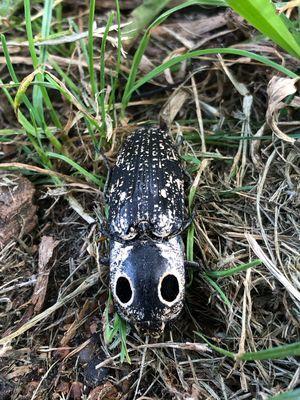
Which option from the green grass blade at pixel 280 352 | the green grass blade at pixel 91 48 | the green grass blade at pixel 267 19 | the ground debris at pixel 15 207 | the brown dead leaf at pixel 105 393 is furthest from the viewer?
the ground debris at pixel 15 207

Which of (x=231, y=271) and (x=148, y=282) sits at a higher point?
(x=231, y=271)

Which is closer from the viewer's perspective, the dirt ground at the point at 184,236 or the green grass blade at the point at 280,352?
the green grass blade at the point at 280,352

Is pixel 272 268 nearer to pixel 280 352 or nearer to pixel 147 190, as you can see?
pixel 280 352

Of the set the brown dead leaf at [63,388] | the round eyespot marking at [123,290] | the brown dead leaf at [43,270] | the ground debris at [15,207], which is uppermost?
the round eyespot marking at [123,290]

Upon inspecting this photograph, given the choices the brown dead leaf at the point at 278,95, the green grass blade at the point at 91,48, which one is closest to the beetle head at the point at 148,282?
the brown dead leaf at the point at 278,95

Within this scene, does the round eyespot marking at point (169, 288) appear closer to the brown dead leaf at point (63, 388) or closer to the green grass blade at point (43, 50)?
the brown dead leaf at point (63, 388)

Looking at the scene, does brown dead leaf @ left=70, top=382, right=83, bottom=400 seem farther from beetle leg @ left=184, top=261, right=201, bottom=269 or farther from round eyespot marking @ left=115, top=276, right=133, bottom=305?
beetle leg @ left=184, top=261, right=201, bottom=269

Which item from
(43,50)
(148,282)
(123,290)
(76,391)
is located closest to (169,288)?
(148,282)

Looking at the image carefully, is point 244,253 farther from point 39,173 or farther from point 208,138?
point 39,173

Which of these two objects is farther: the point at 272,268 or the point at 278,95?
the point at 278,95
